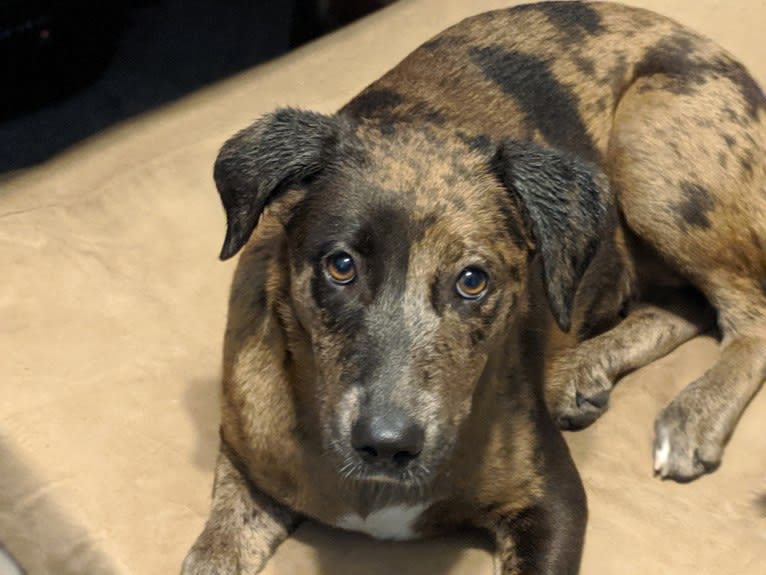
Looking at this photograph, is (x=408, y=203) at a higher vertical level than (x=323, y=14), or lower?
higher

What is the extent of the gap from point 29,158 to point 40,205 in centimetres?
154

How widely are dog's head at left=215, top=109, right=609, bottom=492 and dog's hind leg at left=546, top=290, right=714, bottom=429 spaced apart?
2.23 ft

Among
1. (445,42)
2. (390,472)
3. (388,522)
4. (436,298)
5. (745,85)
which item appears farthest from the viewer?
(745,85)

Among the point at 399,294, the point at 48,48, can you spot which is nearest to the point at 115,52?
the point at 48,48

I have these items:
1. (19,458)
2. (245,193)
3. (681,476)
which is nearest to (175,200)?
(19,458)

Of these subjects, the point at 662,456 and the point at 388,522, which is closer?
the point at 388,522

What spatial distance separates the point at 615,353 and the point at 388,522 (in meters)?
1.11

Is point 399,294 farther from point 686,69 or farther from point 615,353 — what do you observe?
point 686,69

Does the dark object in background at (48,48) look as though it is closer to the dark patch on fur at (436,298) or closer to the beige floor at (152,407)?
the beige floor at (152,407)

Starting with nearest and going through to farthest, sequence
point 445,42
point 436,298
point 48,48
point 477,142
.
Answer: point 436,298 → point 477,142 → point 445,42 → point 48,48

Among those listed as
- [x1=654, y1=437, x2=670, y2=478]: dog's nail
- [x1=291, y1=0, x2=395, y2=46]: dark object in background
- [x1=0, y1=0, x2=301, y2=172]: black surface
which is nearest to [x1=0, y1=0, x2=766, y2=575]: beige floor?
[x1=654, y1=437, x2=670, y2=478]: dog's nail

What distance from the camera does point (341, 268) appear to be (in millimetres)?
3084

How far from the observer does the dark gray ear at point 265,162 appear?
321cm

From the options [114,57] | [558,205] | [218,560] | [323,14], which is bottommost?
[114,57]
